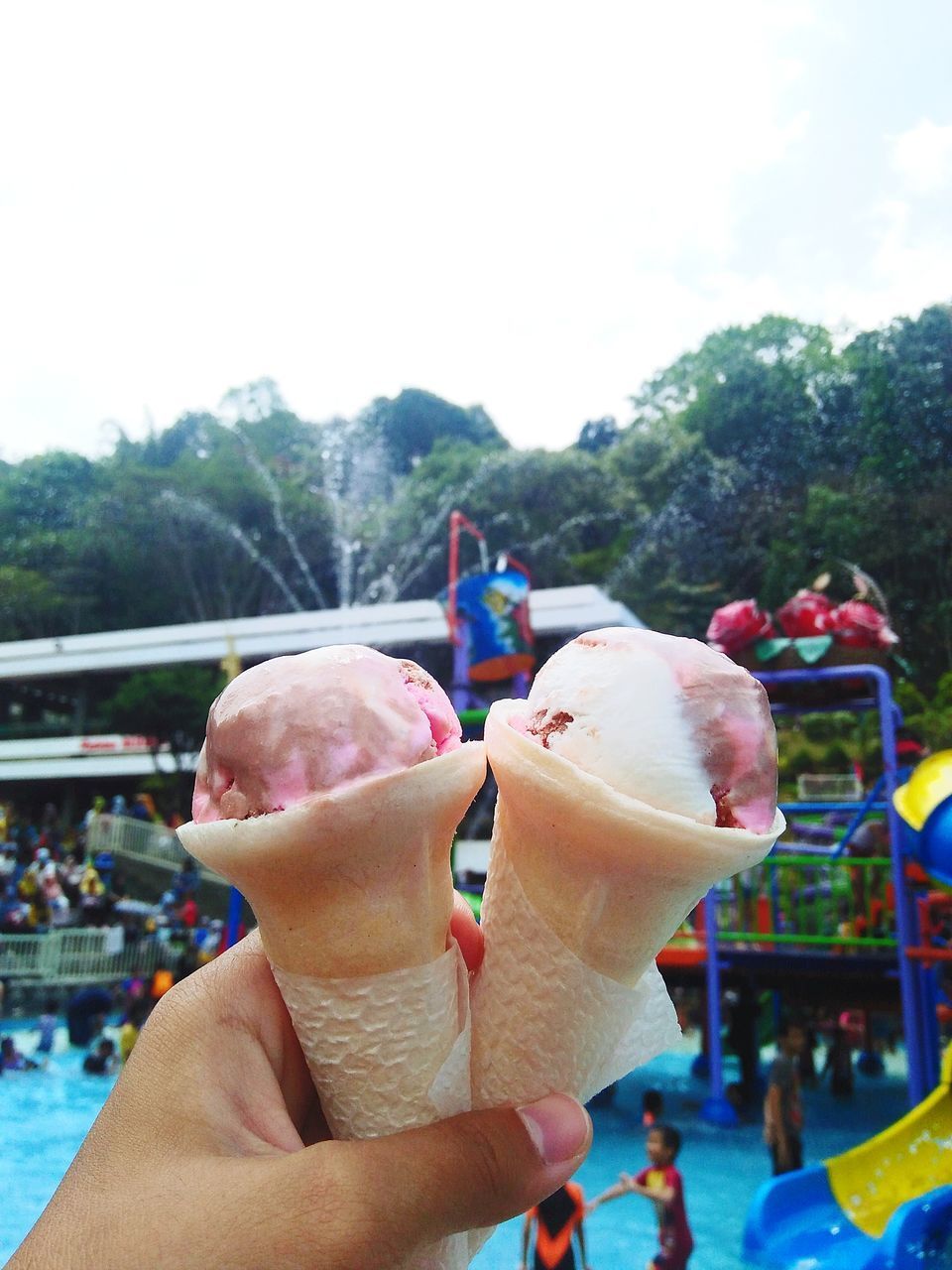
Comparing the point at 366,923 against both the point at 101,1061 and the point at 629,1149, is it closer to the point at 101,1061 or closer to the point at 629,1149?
the point at 629,1149

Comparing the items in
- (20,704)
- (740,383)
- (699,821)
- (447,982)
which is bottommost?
(20,704)

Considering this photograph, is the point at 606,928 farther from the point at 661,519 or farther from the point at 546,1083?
the point at 661,519

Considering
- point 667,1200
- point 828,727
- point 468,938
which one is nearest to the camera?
point 468,938

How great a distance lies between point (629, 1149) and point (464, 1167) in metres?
6.31

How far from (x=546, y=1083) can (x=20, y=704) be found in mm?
20562

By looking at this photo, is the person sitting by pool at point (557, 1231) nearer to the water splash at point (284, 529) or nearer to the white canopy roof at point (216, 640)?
the white canopy roof at point (216, 640)

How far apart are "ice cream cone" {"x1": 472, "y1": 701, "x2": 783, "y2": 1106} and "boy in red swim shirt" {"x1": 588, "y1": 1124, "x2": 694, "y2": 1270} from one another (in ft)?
10.9

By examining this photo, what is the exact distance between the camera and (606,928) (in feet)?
2.12

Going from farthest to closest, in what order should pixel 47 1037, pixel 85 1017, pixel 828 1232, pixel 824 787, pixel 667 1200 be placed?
pixel 824 787 < pixel 85 1017 < pixel 47 1037 < pixel 828 1232 < pixel 667 1200

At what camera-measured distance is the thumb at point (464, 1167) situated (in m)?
0.63

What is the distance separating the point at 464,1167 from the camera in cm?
65

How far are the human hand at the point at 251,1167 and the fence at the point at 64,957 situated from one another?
1154cm

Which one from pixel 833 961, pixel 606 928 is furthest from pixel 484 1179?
pixel 833 961

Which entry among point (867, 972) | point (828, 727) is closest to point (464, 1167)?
point (867, 972)
